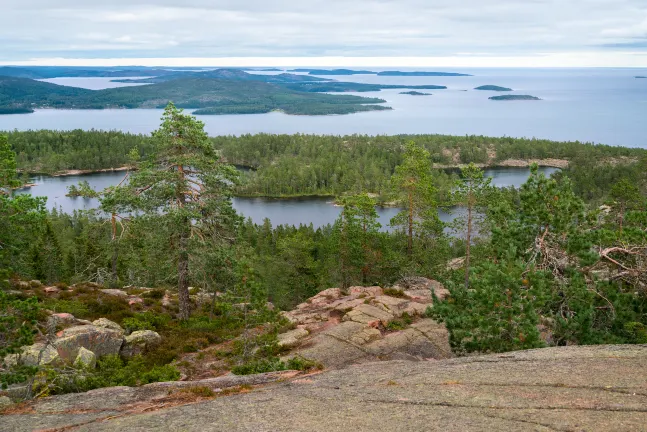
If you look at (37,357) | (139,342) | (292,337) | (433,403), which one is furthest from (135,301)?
(433,403)

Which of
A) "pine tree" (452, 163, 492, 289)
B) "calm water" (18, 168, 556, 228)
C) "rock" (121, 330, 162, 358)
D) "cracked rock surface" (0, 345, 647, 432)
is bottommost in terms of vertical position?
"calm water" (18, 168, 556, 228)

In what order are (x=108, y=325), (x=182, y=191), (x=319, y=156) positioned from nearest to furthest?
(x=108, y=325) → (x=182, y=191) → (x=319, y=156)

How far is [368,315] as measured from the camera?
79.4ft

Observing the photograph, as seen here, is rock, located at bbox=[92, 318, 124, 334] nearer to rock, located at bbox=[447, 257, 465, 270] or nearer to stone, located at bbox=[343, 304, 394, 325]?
stone, located at bbox=[343, 304, 394, 325]

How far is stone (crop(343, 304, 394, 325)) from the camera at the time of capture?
926 inches

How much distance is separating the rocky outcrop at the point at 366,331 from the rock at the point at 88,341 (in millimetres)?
7139

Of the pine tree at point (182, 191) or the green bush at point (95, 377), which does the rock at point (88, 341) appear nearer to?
the green bush at point (95, 377)

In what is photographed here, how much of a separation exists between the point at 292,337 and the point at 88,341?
856cm

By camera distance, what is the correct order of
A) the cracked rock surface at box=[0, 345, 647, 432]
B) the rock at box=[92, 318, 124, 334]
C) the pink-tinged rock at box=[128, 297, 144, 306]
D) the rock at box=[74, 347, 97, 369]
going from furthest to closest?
the pink-tinged rock at box=[128, 297, 144, 306] < the rock at box=[92, 318, 124, 334] < the rock at box=[74, 347, 97, 369] < the cracked rock surface at box=[0, 345, 647, 432]

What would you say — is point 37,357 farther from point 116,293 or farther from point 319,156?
point 319,156

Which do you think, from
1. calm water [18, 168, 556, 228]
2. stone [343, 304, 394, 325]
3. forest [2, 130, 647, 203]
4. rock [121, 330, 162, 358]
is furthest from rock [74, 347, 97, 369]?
forest [2, 130, 647, 203]

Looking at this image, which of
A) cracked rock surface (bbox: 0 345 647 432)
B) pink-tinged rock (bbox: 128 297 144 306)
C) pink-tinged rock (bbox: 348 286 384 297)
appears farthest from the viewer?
pink-tinged rock (bbox: 348 286 384 297)

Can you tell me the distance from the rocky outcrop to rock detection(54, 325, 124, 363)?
714 cm

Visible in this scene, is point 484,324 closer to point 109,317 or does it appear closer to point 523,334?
point 523,334
